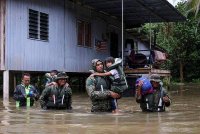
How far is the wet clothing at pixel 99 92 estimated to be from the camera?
10227 millimetres

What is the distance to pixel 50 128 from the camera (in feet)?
24.6

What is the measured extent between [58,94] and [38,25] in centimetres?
912

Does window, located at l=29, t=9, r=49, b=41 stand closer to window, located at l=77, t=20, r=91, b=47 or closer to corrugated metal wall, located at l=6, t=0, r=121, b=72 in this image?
corrugated metal wall, located at l=6, t=0, r=121, b=72

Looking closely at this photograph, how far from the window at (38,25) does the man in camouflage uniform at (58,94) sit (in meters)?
→ 8.22

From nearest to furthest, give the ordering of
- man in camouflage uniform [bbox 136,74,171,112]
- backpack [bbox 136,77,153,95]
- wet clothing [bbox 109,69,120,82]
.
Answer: wet clothing [bbox 109,69,120,82] < backpack [bbox 136,77,153,95] < man in camouflage uniform [bbox 136,74,171,112]

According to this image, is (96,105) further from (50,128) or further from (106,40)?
(106,40)

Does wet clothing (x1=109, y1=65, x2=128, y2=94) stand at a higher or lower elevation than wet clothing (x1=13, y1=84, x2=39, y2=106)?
higher

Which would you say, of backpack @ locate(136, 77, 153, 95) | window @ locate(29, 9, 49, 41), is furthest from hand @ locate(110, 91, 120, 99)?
window @ locate(29, 9, 49, 41)

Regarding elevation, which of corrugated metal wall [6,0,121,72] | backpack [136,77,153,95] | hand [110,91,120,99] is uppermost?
corrugated metal wall [6,0,121,72]

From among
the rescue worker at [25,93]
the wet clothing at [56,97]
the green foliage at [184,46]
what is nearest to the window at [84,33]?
the rescue worker at [25,93]

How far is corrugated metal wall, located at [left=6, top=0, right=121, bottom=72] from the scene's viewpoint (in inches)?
723

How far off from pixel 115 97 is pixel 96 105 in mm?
619

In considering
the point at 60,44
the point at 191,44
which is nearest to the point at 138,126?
the point at 60,44

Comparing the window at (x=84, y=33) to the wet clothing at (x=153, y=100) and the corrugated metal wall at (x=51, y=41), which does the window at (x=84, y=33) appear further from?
the wet clothing at (x=153, y=100)
